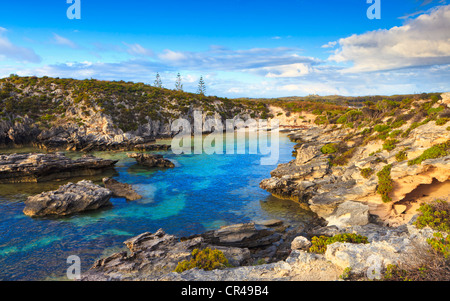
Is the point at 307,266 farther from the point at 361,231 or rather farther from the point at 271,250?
the point at 361,231

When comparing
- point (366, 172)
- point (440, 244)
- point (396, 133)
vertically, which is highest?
point (396, 133)

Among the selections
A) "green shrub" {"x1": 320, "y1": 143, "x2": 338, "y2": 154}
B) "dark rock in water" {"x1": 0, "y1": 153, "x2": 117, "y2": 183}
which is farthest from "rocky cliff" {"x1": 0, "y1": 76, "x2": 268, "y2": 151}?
"green shrub" {"x1": 320, "y1": 143, "x2": 338, "y2": 154}

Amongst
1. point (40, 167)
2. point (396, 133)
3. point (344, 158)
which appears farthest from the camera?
point (40, 167)

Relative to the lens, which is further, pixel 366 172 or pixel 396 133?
pixel 396 133

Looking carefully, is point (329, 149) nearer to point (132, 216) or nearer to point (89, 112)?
point (132, 216)

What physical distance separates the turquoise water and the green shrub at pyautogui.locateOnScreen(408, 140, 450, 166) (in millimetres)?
9614

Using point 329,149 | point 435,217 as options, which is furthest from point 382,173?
point 329,149

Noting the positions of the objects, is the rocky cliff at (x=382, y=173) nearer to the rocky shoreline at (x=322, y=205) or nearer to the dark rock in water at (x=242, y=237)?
the rocky shoreline at (x=322, y=205)

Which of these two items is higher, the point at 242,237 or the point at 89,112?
the point at 89,112

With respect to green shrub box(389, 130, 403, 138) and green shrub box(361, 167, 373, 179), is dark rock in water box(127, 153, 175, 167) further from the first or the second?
green shrub box(389, 130, 403, 138)

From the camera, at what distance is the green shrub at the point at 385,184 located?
20.4m

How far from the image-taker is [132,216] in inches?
982

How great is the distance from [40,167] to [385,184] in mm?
38465

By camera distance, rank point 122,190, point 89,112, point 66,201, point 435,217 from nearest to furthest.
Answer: point 435,217 < point 66,201 < point 122,190 < point 89,112
